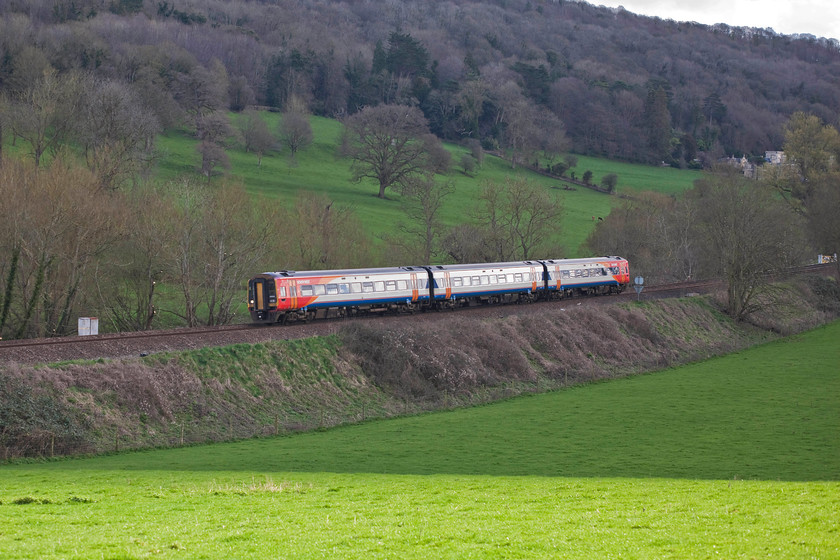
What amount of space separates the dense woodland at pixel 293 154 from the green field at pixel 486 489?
63.0ft

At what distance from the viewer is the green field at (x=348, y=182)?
283ft

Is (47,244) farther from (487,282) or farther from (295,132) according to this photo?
(295,132)

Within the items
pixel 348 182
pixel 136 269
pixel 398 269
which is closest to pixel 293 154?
pixel 348 182

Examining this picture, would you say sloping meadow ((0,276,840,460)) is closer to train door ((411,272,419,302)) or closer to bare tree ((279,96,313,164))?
train door ((411,272,419,302))

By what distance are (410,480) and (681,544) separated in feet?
32.0

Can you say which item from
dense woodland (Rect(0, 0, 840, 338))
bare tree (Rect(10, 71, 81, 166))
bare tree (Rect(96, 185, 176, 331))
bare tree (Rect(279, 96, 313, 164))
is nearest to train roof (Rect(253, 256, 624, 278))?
bare tree (Rect(96, 185, 176, 331))

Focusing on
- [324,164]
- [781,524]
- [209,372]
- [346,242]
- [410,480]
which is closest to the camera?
[781,524]

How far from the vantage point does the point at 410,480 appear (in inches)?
880

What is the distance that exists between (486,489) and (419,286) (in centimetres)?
2777

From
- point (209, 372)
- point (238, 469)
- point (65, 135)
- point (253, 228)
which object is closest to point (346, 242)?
point (253, 228)

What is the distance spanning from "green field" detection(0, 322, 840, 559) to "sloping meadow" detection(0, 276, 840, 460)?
1659 millimetres

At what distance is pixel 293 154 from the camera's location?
105 metres

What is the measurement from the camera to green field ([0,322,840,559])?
14023mm

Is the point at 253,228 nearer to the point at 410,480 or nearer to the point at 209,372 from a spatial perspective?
the point at 209,372
